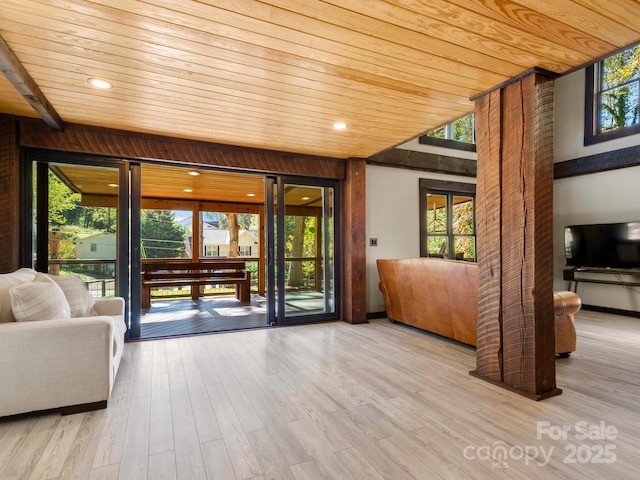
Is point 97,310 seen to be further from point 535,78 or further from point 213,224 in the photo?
point 213,224

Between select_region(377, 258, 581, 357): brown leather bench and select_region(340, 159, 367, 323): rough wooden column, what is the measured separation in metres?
0.33

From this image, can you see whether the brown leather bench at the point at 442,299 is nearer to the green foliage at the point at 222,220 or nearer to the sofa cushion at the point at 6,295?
the sofa cushion at the point at 6,295

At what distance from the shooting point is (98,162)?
361cm

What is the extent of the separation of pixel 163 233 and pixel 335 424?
7477mm

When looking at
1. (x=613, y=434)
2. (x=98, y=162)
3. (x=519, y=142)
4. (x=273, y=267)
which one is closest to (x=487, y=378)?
(x=613, y=434)

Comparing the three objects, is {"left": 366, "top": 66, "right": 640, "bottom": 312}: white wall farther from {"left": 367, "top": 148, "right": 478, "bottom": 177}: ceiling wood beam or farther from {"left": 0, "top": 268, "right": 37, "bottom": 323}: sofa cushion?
{"left": 0, "top": 268, "right": 37, "bottom": 323}: sofa cushion

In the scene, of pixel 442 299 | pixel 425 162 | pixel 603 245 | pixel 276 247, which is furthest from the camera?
pixel 425 162

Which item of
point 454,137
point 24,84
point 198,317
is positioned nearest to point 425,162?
point 454,137

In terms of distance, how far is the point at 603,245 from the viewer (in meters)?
5.15

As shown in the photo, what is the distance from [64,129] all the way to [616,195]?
7458 millimetres

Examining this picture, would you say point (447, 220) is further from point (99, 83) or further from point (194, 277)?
point (99, 83)

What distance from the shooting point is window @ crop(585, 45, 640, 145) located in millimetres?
5125

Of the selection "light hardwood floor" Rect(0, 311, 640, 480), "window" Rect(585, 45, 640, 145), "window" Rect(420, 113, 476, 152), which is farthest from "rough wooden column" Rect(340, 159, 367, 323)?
"window" Rect(585, 45, 640, 145)

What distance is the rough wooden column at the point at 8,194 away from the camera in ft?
10.0
